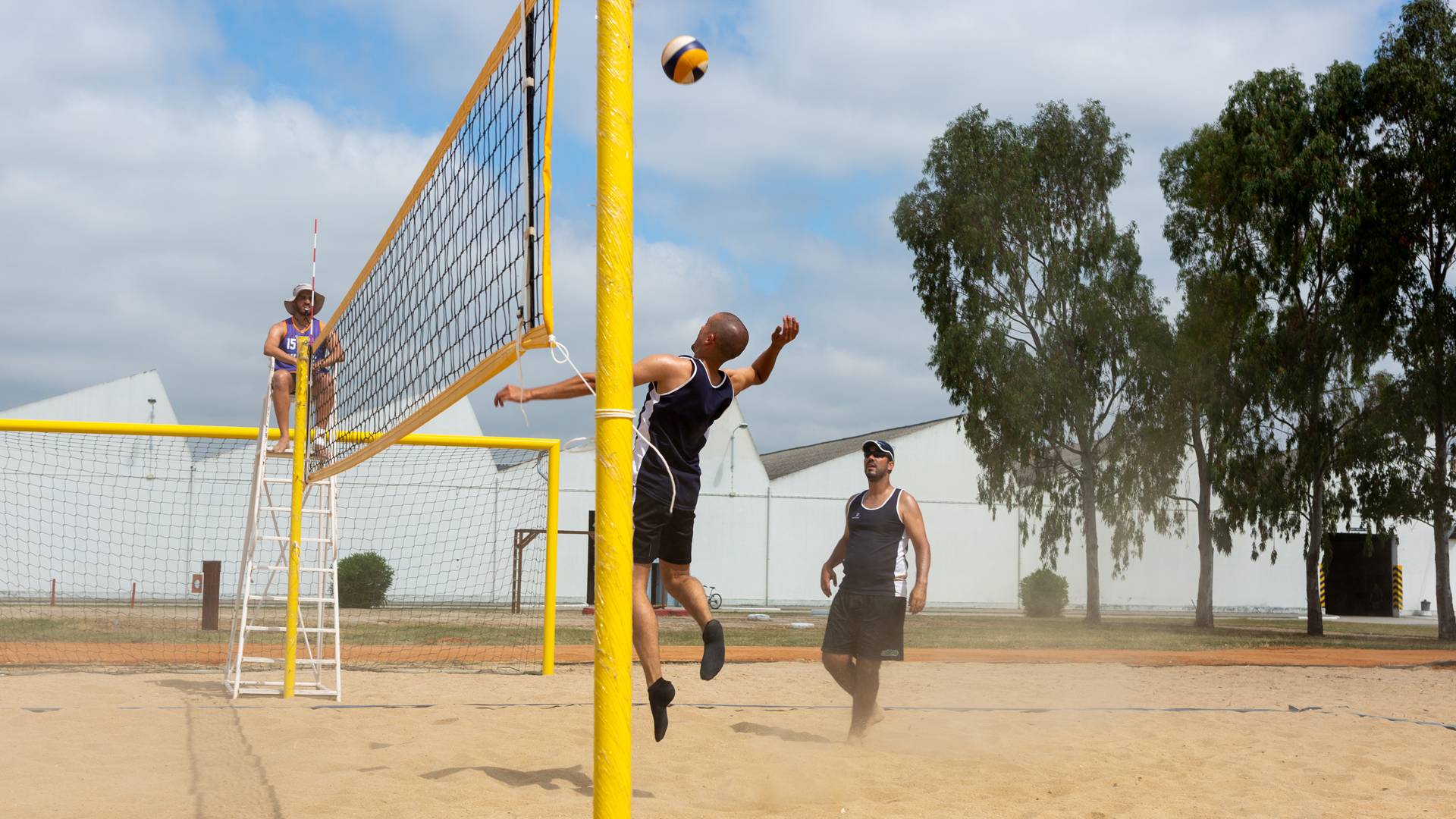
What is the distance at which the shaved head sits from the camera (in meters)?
4.73

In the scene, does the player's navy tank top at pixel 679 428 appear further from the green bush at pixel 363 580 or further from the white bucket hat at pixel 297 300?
the green bush at pixel 363 580

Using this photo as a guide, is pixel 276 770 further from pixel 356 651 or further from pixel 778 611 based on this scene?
pixel 778 611

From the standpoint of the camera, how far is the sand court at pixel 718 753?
4.82m

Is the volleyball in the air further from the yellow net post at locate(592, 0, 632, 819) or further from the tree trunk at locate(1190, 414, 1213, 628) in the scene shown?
the tree trunk at locate(1190, 414, 1213, 628)

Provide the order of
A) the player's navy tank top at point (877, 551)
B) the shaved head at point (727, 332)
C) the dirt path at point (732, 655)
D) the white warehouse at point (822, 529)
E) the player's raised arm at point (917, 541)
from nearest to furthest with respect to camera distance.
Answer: the shaved head at point (727, 332) → the player's raised arm at point (917, 541) → the player's navy tank top at point (877, 551) → the dirt path at point (732, 655) → the white warehouse at point (822, 529)

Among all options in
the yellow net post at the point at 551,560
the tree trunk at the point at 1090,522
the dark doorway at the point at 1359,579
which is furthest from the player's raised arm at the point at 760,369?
the dark doorway at the point at 1359,579

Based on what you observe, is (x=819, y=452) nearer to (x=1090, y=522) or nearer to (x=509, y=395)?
(x=1090, y=522)

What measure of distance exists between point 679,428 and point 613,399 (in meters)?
2.14

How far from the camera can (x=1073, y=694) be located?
376 inches

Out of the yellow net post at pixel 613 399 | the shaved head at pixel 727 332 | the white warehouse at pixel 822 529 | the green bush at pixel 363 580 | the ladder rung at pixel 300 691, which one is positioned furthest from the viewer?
the white warehouse at pixel 822 529

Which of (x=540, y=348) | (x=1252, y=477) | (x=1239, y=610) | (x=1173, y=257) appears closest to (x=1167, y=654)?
(x=1252, y=477)

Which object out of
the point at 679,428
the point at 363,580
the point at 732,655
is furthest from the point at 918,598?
the point at 363,580

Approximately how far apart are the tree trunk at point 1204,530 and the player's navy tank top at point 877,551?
17986 mm

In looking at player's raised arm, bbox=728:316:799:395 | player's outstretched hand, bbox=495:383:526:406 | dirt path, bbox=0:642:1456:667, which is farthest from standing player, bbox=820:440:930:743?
dirt path, bbox=0:642:1456:667
